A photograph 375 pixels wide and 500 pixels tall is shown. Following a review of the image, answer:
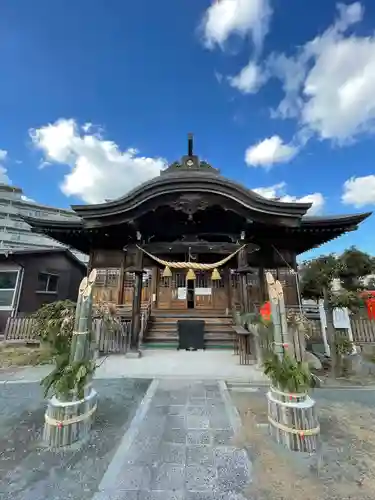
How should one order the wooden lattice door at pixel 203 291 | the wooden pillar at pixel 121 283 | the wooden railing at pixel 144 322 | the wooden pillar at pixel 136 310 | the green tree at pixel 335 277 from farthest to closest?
the wooden lattice door at pixel 203 291 < the wooden pillar at pixel 121 283 < the wooden railing at pixel 144 322 < the wooden pillar at pixel 136 310 < the green tree at pixel 335 277

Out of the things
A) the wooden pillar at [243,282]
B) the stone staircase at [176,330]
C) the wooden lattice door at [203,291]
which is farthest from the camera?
the wooden lattice door at [203,291]

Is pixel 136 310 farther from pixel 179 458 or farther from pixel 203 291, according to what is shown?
pixel 179 458

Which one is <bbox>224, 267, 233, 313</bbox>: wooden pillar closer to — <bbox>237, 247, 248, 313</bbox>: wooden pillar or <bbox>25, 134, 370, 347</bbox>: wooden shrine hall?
<bbox>25, 134, 370, 347</bbox>: wooden shrine hall

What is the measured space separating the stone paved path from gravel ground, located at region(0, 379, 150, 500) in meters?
0.18

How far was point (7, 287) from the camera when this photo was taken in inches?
393

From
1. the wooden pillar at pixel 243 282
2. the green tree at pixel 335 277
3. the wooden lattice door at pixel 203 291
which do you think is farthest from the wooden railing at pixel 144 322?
the green tree at pixel 335 277

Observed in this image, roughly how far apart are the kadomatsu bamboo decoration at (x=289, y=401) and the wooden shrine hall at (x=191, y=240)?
3.85 meters

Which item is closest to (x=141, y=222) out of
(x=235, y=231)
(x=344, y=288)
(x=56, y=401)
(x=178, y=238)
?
(x=178, y=238)

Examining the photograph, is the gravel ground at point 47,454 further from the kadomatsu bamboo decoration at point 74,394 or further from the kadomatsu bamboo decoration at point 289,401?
the kadomatsu bamboo decoration at point 289,401

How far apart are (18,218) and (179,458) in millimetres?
43428

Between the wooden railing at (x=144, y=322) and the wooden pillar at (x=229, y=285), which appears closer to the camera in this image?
the wooden railing at (x=144, y=322)

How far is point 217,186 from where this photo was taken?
6.95 m

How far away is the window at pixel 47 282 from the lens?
11097 millimetres

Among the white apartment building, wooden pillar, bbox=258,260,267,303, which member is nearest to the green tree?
wooden pillar, bbox=258,260,267,303
